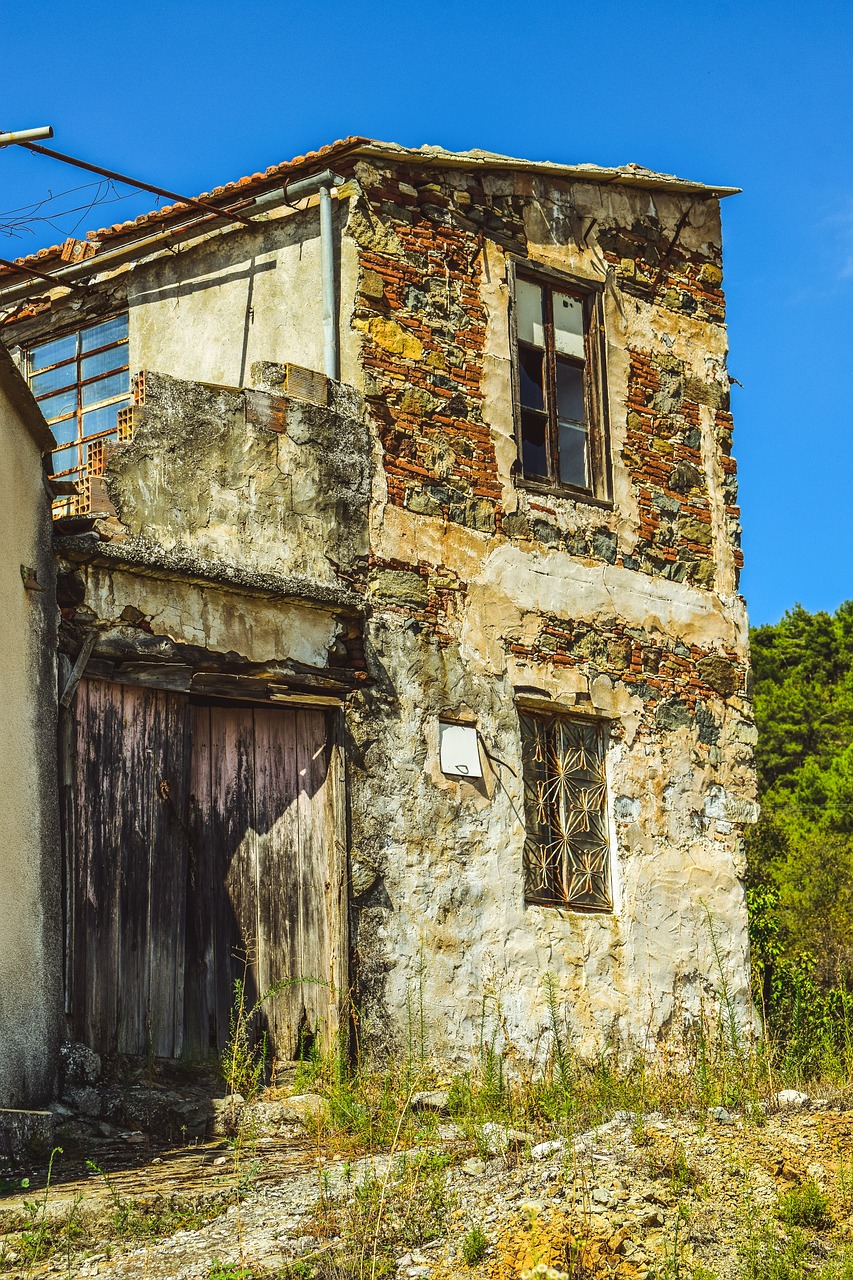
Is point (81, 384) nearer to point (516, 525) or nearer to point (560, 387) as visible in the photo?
point (560, 387)

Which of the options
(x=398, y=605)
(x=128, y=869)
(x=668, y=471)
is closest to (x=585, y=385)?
(x=668, y=471)

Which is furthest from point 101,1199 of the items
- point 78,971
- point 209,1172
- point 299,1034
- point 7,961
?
point 299,1034

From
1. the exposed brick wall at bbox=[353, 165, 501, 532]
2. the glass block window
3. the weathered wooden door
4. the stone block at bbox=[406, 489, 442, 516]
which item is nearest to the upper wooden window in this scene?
the exposed brick wall at bbox=[353, 165, 501, 532]

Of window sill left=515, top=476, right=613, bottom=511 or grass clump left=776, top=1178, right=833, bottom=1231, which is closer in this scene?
grass clump left=776, top=1178, right=833, bottom=1231

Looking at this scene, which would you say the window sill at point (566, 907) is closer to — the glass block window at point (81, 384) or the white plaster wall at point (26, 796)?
the white plaster wall at point (26, 796)

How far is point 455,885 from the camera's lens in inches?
362

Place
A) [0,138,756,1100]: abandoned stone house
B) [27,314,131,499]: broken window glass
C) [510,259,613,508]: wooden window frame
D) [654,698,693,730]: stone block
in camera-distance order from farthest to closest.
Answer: [27,314,131,499]: broken window glass → [654,698,693,730]: stone block → [510,259,613,508]: wooden window frame → [0,138,756,1100]: abandoned stone house

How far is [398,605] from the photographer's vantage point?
370 inches

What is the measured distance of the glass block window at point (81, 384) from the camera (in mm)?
11586

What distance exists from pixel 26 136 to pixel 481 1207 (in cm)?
564

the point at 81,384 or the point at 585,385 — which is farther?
the point at 81,384

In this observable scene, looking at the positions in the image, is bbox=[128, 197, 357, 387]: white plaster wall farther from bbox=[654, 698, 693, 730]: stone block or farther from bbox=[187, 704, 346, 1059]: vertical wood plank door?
bbox=[654, 698, 693, 730]: stone block

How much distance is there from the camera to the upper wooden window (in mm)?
10578

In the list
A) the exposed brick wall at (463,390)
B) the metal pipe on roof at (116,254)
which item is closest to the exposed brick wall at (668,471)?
the exposed brick wall at (463,390)
